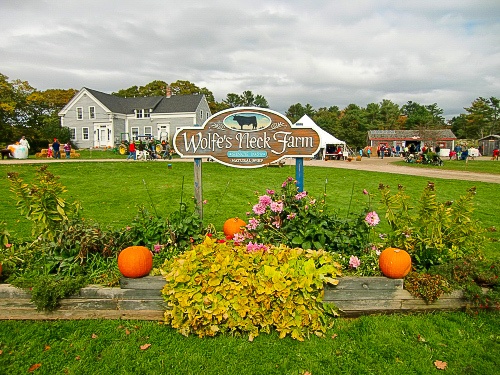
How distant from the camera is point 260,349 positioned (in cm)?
285

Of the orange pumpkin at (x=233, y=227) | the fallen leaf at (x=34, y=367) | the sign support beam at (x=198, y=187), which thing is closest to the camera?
the fallen leaf at (x=34, y=367)

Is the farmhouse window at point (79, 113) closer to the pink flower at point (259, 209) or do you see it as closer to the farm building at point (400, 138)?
the pink flower at point (259, 209)

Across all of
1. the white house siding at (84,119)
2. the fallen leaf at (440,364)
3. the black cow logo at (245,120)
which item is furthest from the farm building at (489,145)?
the fallen leaf at (440,364)

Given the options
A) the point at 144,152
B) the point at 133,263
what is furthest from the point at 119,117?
the point at 133,263

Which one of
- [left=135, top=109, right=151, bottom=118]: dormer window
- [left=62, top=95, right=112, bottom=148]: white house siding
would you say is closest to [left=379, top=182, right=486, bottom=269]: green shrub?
[left=62, top=95, right=112, bottom=148]: white house siding

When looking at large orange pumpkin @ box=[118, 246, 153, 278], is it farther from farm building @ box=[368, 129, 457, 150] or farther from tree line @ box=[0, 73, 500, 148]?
farm building @ box=[368, 129, 457, 150]

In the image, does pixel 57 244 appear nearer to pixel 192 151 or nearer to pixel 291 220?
pixel 192 151

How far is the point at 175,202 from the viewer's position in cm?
870

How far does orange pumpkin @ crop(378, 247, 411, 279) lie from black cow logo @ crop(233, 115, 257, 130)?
2.23 metres

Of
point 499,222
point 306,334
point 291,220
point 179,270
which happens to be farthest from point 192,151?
point 499,222

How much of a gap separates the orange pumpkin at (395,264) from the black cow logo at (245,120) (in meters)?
2.23

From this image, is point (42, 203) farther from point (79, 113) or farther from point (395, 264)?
point (79, 113)

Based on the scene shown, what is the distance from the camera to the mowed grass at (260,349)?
2635 millimetres

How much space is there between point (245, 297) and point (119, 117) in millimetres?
40815
